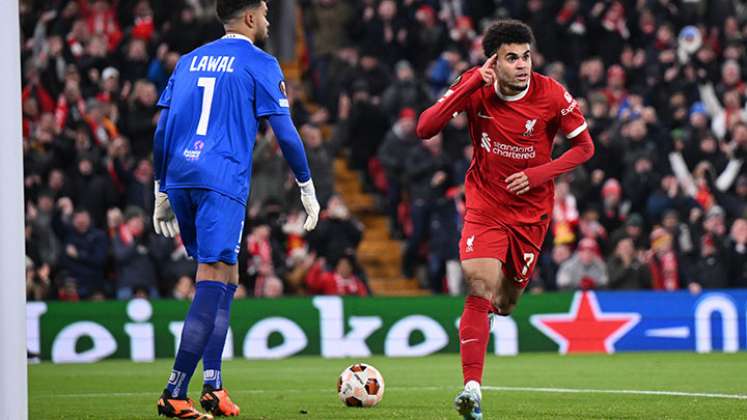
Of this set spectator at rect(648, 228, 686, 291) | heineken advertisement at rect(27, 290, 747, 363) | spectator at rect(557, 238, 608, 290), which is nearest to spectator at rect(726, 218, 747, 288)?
spectator at rect(648, 228, 686, 291)

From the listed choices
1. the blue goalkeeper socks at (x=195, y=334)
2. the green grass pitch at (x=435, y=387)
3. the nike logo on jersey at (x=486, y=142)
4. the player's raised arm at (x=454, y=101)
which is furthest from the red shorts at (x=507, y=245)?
the blue goalkeeper socks at (x=195, y=334)

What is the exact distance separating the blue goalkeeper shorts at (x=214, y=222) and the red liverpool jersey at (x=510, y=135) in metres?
1.65

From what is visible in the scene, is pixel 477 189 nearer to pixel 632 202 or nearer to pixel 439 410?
pixel 439 410

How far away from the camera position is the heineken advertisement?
1873cm

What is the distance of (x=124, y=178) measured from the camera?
2006 centimetres

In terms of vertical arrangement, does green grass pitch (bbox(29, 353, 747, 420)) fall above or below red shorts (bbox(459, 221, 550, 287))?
below

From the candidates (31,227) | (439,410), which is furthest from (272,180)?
(439,410)

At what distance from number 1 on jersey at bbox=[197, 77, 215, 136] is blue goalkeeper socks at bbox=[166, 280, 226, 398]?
3.00 feet

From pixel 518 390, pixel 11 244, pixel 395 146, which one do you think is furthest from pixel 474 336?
pixel 395 146

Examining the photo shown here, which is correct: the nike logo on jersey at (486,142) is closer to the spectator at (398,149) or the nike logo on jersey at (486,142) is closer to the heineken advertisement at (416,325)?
the heineken advertisement at (416,325)

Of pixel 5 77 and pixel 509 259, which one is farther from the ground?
pixel 5 77

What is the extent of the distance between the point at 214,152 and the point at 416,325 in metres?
11.0

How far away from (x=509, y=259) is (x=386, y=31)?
573 inches

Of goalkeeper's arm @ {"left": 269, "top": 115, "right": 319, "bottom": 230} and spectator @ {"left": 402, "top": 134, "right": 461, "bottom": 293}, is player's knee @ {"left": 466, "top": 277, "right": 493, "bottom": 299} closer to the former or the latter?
goalkeeper's arm @ {"left": 269, "top": 115, "right": 319, "bottom": 230}
